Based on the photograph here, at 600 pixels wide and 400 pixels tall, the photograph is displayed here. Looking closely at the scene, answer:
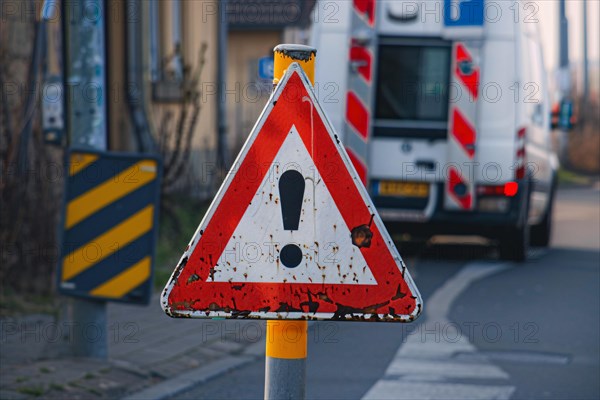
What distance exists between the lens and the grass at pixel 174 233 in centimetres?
1138

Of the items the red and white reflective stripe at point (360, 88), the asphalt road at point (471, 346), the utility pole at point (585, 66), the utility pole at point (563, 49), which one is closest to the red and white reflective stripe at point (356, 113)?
the red and white reflective stripe at point (360, 88)

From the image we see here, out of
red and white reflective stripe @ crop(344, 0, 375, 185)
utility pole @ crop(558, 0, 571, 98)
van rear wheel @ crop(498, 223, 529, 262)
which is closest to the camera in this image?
red and white reflective stripe @ crop(344, 0, 375, 185)

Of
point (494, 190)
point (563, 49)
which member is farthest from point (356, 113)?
point (563, 49)

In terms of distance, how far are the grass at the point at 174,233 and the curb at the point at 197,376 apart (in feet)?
9.17

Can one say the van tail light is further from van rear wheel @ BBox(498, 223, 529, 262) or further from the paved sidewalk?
the paved sidewalk

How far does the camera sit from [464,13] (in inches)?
506

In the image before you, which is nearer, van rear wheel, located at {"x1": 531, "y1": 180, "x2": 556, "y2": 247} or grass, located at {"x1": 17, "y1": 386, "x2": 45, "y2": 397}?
grass, located at {"x1": 17, "y1": 386, "x2": 45, "y2": 397}

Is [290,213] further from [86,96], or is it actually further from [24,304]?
[24,304]

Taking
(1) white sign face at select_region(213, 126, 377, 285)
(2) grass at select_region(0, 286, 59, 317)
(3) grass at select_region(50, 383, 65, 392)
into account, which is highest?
(1) white sign face at select_region(213, 126, 377, 285)

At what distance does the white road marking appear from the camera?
264 inches

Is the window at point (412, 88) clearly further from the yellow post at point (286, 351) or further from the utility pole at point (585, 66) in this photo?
the utility pole at point (585, 66)

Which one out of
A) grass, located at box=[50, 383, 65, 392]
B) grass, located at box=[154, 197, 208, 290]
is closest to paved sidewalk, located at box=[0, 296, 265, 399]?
grass, located at box=[50, 383, 65, 392]

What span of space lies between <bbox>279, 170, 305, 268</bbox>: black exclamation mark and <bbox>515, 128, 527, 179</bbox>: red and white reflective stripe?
955 centimetres

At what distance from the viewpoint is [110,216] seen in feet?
22.7
